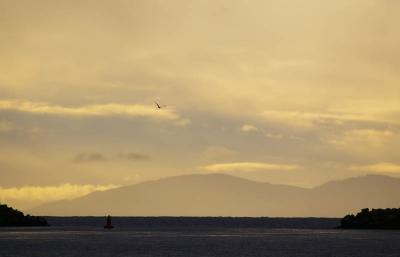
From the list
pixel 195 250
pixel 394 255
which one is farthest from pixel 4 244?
pixel 394 255

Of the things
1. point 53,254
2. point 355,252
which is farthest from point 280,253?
point 53,254

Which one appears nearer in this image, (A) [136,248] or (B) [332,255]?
(B) [332,255]

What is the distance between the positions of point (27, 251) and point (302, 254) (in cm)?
3977

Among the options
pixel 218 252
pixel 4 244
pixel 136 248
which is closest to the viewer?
pixel 218 252

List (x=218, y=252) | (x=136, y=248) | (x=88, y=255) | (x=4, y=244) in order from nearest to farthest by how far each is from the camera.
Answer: (x=88, y=255)
(x=218, y=252)
(x=136, y=248)
(x=4, y=244)

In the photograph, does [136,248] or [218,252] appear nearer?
[218,252]

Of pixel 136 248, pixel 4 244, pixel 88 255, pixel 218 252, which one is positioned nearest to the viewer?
pixel 88 255

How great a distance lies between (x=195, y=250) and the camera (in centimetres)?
11544

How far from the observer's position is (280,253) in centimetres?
11138

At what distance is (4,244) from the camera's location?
130 m

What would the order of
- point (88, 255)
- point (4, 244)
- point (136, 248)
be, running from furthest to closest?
point (4, 244)
point (136, 248)
point (88, 255)

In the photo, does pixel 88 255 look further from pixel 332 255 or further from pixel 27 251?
pixel 332 255

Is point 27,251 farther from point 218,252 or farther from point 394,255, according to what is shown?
point 394,255

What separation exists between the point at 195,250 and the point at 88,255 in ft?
61.0
